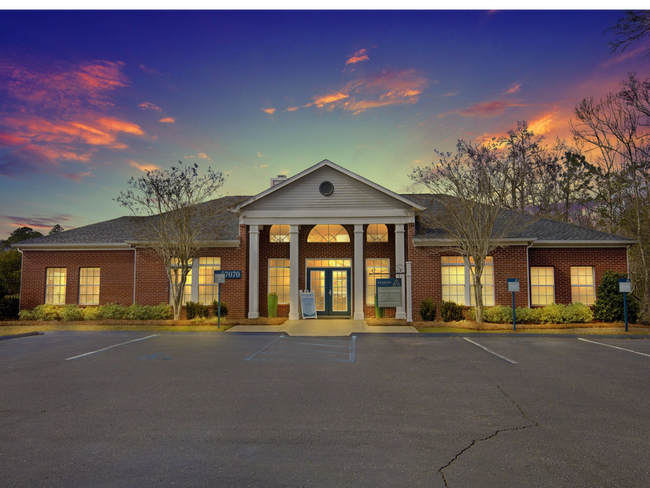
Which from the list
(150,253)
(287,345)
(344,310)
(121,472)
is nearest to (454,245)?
(344,310)

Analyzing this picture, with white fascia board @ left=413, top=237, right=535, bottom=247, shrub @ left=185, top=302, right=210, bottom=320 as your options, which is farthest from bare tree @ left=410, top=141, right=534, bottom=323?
shrub @ left=185, top=302, right=210, bottom=320

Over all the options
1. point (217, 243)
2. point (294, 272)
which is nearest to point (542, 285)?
point (294, 272)

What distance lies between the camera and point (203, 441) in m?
5.39

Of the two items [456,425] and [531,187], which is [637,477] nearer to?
[456,425]

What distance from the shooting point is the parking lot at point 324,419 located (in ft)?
15.0

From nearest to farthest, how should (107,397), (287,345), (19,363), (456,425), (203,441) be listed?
(203,441), (456,425), (107,397), (19,363), (287,345)

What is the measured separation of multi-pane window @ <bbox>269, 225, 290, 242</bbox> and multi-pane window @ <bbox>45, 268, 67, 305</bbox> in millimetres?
10061

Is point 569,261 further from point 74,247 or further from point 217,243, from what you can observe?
point 74,247

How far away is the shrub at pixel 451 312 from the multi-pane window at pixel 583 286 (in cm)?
574

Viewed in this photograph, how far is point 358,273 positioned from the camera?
18891mm

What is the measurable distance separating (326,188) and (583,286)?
1241cm

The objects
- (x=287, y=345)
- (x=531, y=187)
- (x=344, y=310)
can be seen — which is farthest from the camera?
(x=531, y=187)

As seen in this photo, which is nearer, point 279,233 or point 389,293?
point 389,293

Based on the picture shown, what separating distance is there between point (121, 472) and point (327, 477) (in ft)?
6.94
